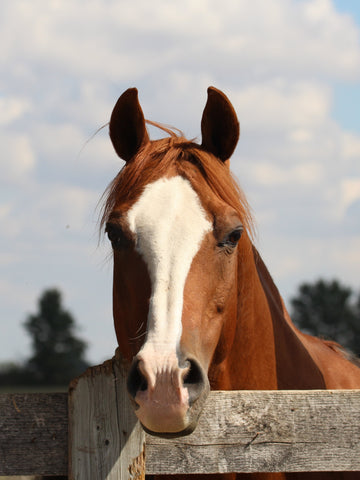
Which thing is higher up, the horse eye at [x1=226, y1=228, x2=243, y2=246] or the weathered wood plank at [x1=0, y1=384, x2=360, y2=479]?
the horse eye at [x1=226, y1=228, x2=243, y2=246]

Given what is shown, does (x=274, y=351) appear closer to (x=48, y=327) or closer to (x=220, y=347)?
(x=220, y=347)

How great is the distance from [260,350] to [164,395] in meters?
1.28

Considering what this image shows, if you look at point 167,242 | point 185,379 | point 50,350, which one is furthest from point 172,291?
point 50,350

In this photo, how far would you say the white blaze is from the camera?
257 centimetres

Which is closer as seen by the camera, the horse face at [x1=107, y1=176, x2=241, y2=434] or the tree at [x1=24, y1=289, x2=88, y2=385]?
the horse face at [x1=107, y1=176, x2=241, y2=434]

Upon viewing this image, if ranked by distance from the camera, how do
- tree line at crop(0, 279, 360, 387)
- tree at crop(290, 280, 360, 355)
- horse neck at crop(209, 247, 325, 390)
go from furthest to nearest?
tree line at crop(0, 279, 360, 387) < tree at crop(290, 280, 360, 355) < horse neck at crop(209, 247, 325, 390)

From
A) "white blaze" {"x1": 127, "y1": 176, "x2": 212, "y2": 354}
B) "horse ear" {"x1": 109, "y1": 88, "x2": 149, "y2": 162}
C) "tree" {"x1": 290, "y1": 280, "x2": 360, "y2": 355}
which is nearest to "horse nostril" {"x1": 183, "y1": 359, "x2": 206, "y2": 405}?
"white blaze" {"x1": 127, "y1": 176, "x2": 212, "y2": 354}

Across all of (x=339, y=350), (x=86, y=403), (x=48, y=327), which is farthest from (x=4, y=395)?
(x=48, y=327)

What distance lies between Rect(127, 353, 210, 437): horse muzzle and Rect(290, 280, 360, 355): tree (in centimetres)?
4363

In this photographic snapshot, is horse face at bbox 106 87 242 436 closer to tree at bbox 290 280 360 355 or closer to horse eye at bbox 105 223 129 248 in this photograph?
horse eye at bbox 105 223 129 248

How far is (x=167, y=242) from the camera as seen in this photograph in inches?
112

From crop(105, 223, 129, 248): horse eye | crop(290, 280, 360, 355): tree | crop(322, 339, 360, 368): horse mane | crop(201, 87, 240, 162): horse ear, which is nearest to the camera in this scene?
crop(105, 223, 129, 248): horse eye

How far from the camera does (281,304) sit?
13.3 ft

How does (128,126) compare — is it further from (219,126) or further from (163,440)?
(163,440)
